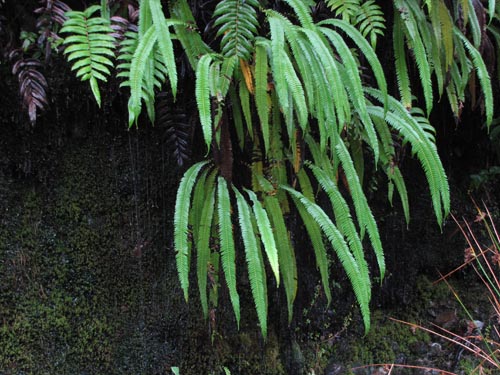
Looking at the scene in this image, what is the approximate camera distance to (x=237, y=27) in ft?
4.01

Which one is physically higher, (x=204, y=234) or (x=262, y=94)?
(x=262, y=94)

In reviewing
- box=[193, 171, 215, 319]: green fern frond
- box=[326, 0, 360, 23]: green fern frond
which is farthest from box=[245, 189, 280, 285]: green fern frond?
box=[326, 0, 360, 23]: green fern frond

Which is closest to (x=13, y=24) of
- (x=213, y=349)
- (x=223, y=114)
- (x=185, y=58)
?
(x=185, y=58)

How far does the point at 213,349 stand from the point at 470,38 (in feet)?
4.79

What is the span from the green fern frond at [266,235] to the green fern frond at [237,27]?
37cm

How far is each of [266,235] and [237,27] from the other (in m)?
0.52

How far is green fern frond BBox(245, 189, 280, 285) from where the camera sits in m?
1.11

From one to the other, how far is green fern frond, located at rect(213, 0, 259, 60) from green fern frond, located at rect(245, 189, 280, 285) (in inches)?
14.4

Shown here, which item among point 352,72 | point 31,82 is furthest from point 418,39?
point 31,82

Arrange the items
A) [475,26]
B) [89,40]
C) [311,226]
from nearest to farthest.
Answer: [89,40], [311,226], [475,26]

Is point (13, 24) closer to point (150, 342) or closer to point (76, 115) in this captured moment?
point (76, 115)

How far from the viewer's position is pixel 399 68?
1.53 meters

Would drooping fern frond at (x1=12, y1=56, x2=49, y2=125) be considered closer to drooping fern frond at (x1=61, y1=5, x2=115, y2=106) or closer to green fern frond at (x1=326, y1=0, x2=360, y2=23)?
drooping fern frond at (x1=61, y1=5, x2=115, y2=106)

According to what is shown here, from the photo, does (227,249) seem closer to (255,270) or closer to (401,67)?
(255,270)
